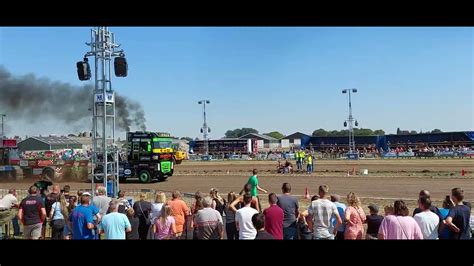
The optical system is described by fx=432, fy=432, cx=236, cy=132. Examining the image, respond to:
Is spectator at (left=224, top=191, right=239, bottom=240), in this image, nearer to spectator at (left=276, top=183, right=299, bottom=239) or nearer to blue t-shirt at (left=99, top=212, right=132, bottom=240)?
spectator at (left=276, top=183, right=299, bottom=239)

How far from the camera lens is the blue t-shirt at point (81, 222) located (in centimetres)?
633

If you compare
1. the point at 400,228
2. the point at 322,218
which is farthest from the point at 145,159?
the point at 400,228

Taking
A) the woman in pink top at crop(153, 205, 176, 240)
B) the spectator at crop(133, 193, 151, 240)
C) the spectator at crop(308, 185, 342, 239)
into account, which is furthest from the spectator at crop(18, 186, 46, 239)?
the spectator at crop(308, 185, 342, 239)

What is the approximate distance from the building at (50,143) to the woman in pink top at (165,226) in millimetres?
72646

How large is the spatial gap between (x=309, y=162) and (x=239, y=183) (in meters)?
6.85

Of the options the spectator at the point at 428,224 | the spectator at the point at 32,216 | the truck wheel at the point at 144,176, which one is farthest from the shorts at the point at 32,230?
the truck wheel at the point at 144,176

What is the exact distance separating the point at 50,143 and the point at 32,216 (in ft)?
245

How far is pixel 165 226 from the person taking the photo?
21.1ft

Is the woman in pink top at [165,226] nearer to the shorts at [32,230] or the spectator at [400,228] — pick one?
the shorts at [32,230]

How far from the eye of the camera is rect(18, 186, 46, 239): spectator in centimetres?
743

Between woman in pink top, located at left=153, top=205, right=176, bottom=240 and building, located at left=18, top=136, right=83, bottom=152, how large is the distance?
7265 cm
